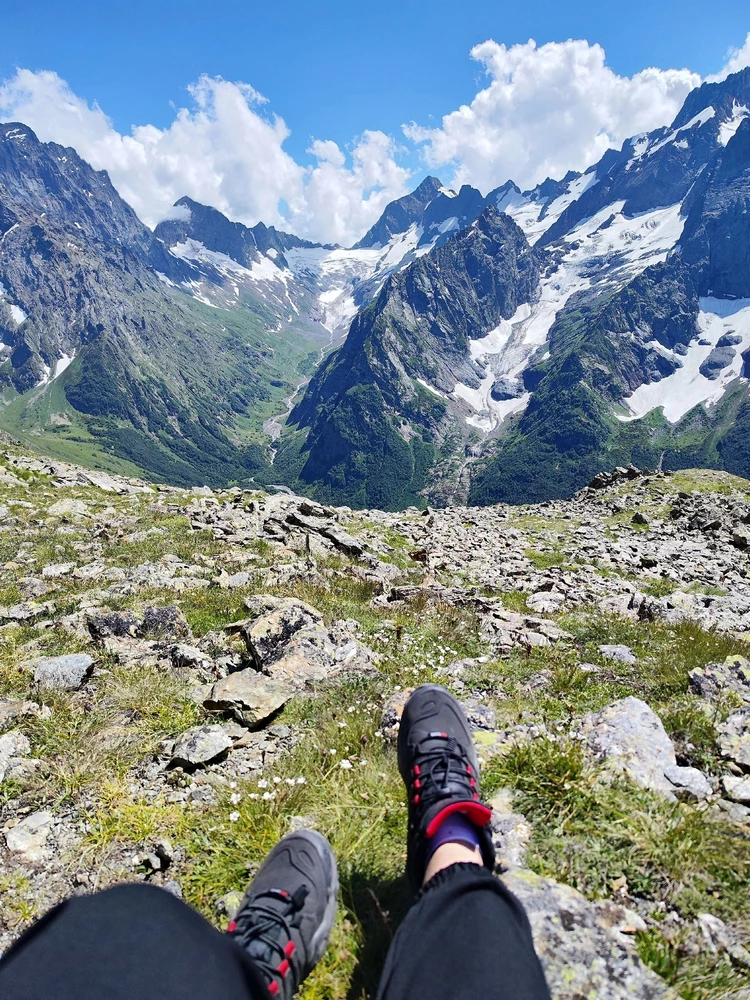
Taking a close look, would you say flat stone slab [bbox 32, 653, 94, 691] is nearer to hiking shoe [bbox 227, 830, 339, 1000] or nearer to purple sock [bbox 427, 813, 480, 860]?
hiking shoe [bbox 227, 830, 339, 1000]

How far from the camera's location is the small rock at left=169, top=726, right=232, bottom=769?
5.10 meters

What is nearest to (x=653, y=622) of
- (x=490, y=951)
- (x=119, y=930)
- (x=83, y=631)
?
(x=490, y=951)

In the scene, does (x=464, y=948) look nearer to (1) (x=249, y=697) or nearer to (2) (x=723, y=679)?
(1) (x=249, y=697)

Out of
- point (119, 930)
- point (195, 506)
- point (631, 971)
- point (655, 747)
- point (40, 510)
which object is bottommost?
point (40, 510)

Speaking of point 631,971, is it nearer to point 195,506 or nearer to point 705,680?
point 705,680

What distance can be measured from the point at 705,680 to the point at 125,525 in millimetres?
20879

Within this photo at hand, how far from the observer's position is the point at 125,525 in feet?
68.4

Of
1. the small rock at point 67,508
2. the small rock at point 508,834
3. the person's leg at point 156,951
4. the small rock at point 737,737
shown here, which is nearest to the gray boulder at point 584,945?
the small rock at point 508,834

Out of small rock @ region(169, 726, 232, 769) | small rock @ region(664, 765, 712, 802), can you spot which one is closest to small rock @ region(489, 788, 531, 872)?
small rock @ region(664, 765, 712, 802)

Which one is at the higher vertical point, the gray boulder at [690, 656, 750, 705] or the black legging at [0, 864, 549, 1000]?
the gray boulder at [690, 656, 750, 705]

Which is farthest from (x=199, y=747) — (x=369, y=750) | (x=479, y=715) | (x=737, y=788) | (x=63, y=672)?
(x=737, y=788)

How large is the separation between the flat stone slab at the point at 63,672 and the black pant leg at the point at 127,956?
5.02m

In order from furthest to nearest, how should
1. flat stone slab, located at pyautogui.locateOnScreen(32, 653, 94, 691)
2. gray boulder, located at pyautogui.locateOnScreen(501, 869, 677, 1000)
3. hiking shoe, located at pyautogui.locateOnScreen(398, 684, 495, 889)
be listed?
flat stone slab, located at pyautogui.locateOnScreen(32, 653, 94, 691), hiking shoe, located at pyautogui.locateOnScreen(398, 684, 495, 889), gray boulder, located at pyautogui.locateOnScreen(501, 869, 677, 1000)

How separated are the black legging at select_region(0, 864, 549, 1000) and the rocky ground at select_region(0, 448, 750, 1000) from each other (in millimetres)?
584
